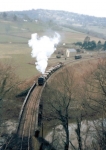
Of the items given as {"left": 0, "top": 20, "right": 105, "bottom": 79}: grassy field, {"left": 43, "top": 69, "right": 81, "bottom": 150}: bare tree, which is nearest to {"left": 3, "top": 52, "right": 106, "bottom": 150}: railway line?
{"left": 43, "top": 69, "right": 81, "bottom": 150}: bare tree

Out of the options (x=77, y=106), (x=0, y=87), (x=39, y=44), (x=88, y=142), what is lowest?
(x=88, y=142)

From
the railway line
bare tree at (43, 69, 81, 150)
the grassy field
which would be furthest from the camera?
the grassy field

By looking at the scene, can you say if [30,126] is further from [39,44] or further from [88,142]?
[39,44]

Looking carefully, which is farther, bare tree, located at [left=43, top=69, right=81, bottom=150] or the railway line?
bare tree, located at [left=43, top=69, right=81, bottom=150]

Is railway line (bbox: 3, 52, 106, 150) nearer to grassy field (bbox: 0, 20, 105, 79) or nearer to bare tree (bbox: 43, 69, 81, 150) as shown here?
bare tree (bbox: 43, 69, 81, 150)

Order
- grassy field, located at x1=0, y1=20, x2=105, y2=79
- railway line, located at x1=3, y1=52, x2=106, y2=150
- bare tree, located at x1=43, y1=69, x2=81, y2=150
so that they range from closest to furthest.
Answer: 1. railway line, located at x1=3, y1=52, x2=106, y2=150
2. bare tree, located at x1=43, y1=69, x2=81, y2=150
3. grassy field, located at x1=0, y1=20, x2=105, y2=79

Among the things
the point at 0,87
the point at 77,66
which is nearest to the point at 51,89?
the point at 0,87
